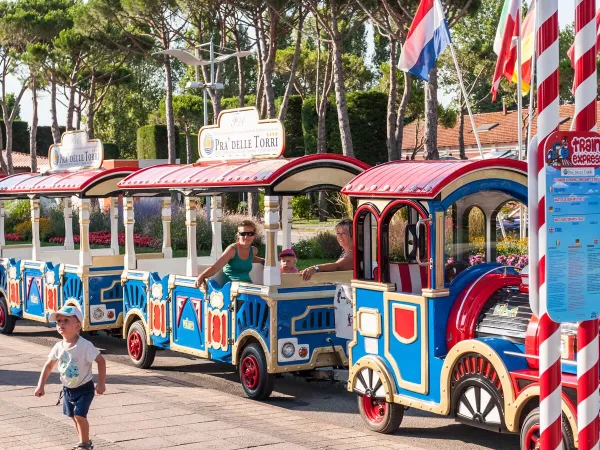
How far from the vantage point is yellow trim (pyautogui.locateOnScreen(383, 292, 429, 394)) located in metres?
7.86

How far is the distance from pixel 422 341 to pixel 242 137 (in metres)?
4.13

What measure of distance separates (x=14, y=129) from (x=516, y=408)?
73.0 metres

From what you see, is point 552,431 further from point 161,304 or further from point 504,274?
point 161,304

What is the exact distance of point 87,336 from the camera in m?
14.7

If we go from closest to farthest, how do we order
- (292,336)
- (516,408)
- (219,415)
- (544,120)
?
1. (544,120)
2. (516,408)
3. (219,415)
4. (292,336)

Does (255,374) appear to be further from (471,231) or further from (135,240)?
(135,240)

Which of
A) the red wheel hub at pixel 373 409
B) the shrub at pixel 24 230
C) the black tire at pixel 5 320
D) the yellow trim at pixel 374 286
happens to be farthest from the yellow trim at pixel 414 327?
the shrub at pixel 24 230

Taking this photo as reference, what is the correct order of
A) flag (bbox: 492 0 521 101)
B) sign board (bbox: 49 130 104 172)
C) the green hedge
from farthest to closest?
the green hedge → flag (bbox: 492 0 521 101) → sign board (bbox: 49 130 104 172)

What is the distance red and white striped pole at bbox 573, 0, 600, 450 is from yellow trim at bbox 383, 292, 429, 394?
3171 millimetres

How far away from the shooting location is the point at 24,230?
103 ft

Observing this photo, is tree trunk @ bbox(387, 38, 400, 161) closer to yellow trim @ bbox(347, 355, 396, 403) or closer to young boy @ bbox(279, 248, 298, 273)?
young boy @ bbox(279, 248, 298, 273)

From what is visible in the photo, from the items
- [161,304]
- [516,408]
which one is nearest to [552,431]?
[516,408]

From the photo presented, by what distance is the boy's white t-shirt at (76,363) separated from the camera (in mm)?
6992

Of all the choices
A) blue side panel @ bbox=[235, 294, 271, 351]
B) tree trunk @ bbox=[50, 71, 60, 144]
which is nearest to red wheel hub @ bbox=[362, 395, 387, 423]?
blue side panel @ bbox=[235, 294, 271, 351]
